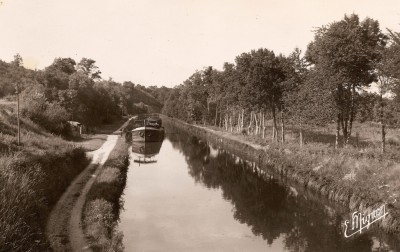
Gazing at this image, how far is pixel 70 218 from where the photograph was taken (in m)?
20.7

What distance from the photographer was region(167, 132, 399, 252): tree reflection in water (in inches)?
861

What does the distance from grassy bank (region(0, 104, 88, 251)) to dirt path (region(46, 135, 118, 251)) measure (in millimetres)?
462

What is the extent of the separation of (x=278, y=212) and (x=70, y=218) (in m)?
15.0

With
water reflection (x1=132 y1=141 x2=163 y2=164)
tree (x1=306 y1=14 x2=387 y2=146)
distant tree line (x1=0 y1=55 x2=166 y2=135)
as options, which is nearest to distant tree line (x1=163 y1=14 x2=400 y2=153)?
tree (x1=306 y1=14 x2=387 y2=146)

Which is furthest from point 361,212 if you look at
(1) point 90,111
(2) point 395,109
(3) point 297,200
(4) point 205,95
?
(4) point 205,95

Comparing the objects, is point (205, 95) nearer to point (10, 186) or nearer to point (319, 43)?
point (319, 43)

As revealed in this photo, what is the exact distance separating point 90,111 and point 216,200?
5227 cm

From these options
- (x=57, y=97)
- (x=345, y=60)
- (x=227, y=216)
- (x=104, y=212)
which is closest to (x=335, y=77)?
(x=345, y=60)

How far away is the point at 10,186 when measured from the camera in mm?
16125

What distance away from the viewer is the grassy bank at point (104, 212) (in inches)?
688

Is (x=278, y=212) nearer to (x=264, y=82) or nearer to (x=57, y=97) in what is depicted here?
(x=264, y=82)

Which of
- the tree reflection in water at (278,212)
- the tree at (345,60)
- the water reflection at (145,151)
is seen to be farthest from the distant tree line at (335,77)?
the water reflection at (145,151)

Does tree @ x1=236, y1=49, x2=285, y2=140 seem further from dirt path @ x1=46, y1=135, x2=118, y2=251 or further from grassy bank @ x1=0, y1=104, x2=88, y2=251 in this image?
dirt path @ x1=46, y1=135, x2=118, y2=251

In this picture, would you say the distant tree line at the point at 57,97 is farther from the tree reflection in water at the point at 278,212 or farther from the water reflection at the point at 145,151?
the tree reflection in water at the point at 278,212
